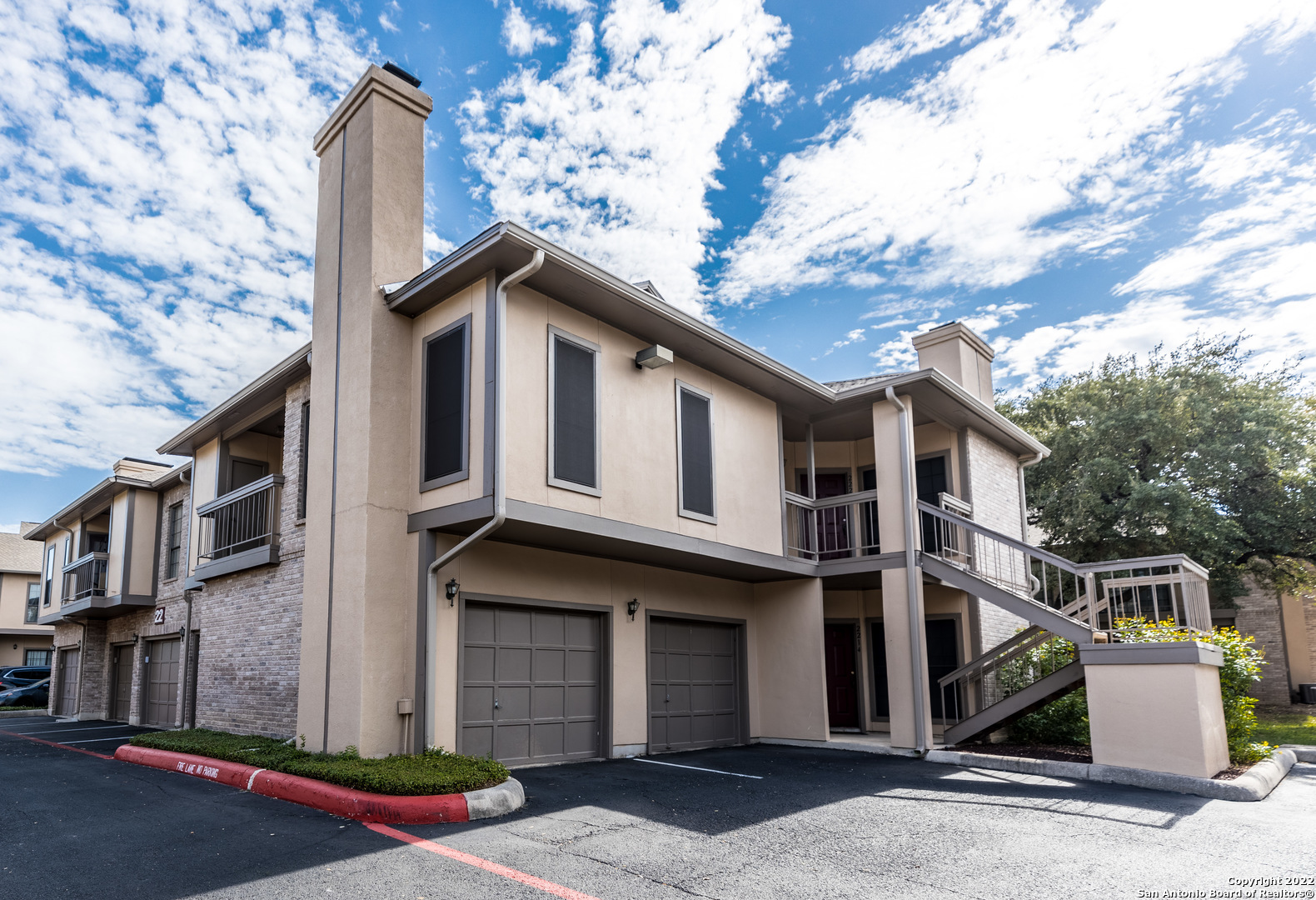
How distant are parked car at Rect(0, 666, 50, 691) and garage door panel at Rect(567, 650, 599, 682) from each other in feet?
87.7

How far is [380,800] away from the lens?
7172 millimetres

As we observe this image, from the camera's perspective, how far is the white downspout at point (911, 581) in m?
12.2

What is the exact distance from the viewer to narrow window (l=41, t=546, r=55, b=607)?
83.1ft

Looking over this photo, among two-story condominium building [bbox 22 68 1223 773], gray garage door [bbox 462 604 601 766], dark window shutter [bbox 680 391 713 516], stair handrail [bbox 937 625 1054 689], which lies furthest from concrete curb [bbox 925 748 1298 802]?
gray garage door [bbox 462 604 601 766]

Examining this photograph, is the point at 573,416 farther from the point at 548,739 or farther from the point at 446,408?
the point at 548,739

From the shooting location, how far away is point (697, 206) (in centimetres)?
1352

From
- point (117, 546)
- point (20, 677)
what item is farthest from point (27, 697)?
point (117, 546)

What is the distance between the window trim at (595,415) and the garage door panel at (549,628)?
2.04 metres

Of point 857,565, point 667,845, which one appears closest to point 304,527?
point 667,845

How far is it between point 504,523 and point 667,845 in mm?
4096

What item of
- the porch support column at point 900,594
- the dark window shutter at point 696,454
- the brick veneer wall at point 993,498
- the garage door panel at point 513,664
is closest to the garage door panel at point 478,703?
the garage door panel at point 513,664

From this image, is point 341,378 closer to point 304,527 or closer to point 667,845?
point 304,527

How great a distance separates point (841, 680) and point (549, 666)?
23.6 ft

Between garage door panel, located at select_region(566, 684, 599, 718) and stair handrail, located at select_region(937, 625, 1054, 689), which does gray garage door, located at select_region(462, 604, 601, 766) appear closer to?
garage door panel, located at select_region(566, 684, 599, 718)
